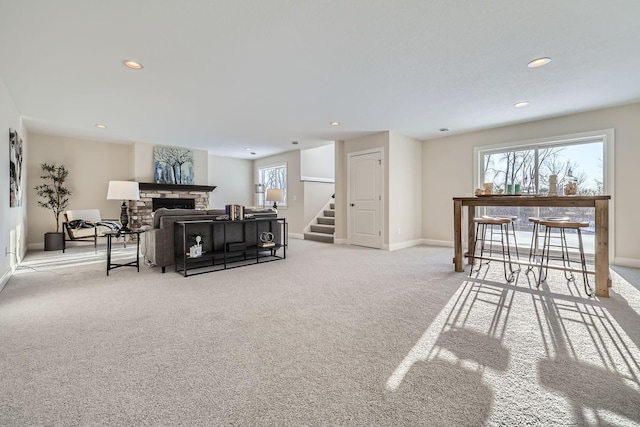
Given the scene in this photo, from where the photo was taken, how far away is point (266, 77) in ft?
11.1

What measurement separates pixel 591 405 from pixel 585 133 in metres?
4.87

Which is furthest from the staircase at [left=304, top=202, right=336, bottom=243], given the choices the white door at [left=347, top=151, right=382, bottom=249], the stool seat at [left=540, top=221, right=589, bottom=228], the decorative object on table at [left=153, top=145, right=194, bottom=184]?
the stool seat at [left=540, top=221, right=589, bottom=228]

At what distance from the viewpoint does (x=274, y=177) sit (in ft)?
29.4

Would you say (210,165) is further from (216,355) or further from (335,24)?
(216,355)

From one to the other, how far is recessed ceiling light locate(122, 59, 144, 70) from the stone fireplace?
176 inches

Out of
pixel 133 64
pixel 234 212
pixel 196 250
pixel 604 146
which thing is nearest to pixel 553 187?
pixel 604 146

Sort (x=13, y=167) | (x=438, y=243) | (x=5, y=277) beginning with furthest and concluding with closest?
(x=438, y=243), (x=13, y=167), (x=5, y=277)

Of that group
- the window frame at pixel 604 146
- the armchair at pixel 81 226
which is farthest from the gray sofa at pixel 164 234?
the window frame at pixel 604 146

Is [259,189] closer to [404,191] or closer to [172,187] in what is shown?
[172,187]

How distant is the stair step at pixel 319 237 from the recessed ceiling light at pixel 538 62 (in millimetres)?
4906

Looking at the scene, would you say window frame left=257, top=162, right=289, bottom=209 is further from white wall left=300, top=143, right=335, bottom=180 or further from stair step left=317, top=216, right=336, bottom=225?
stair step left=317, top=216, right=336, bottom=225

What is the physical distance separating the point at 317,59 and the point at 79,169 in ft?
21.4

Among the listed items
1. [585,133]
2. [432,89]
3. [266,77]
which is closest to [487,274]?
[432,89]

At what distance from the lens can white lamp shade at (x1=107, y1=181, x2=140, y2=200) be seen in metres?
4.59
